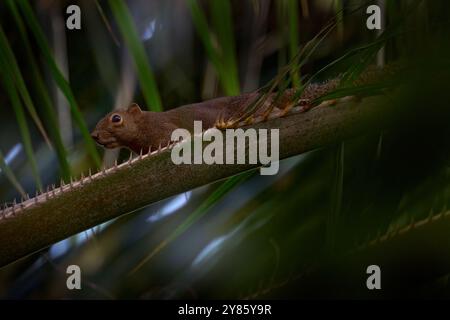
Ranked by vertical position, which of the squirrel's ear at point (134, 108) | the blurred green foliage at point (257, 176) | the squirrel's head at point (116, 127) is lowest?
the blurred green foliage at point (257, 176)

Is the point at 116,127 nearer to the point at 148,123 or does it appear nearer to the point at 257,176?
the point at 148,123

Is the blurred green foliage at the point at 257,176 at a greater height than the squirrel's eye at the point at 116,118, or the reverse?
the squirrel's eye at the point at 116,118

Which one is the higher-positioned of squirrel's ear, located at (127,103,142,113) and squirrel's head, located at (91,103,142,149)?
squirrel's ear, located at (127,103,142,113)

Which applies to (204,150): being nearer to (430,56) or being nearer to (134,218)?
(430,56)

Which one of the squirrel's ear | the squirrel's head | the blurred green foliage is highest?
the squirrel's ear

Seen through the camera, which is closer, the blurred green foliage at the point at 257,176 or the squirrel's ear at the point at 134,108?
the blurred green foliage at the point at 257,176

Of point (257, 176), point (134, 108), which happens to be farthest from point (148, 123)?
point (257, 176)

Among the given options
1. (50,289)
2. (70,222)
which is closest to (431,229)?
(70,222)

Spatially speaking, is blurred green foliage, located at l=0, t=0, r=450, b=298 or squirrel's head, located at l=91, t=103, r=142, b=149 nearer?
blurred green foliage, located at l=0, t=0, r=450, b=298

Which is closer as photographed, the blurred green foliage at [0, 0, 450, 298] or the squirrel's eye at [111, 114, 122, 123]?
the blurred green foliage at [0, 0, 450, 298]
